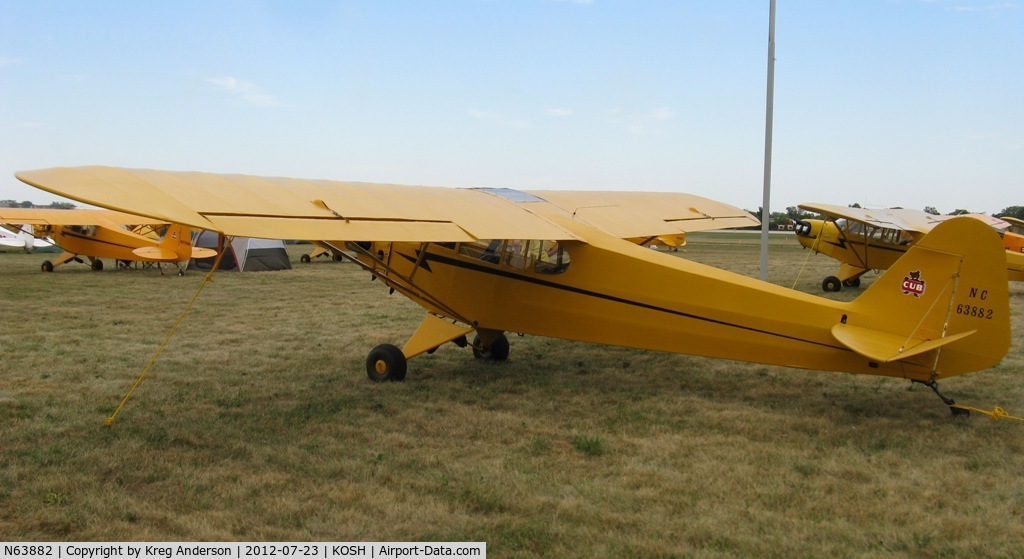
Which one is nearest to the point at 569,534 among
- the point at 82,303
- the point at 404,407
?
the point at 404,407

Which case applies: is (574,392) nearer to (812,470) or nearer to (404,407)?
(404,407)

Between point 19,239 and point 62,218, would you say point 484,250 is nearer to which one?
point 62,218

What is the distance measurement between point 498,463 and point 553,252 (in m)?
2.79

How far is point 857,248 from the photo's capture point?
16359 millimetres

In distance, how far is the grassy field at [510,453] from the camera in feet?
13.1

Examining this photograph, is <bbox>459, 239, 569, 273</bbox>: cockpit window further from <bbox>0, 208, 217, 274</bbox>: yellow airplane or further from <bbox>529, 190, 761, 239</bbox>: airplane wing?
<bbox>0, 208, 217, 274</bbox>: yellow airplane

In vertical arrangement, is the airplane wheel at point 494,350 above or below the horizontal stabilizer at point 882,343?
below

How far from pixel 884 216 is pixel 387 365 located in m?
12.4

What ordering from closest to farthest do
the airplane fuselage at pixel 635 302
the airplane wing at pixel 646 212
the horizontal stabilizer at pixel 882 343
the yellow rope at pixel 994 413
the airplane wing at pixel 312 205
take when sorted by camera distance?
the airplane wing at pixel 312 205
the horizontal stabilizer at pixel 882 343
the yellow rope at pixel 994 413
the airplane fuselage at pixel 635 302
the airplane wing at pixel 646 212

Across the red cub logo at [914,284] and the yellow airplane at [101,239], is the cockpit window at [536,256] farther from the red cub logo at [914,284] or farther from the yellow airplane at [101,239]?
the yellow airplane at [101,239]

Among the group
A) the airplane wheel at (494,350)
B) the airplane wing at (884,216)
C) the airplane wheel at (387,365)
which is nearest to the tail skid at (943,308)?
the airplane wheel at (494,350)

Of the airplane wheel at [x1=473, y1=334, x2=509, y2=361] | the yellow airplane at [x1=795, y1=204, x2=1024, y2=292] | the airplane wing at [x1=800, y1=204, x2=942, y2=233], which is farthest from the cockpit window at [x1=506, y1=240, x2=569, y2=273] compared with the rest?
the yellow airplane at [x1=795, y1=204, x2=1024, y2=292]

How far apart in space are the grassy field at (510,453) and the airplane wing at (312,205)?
149cm

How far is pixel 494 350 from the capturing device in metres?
8.64
